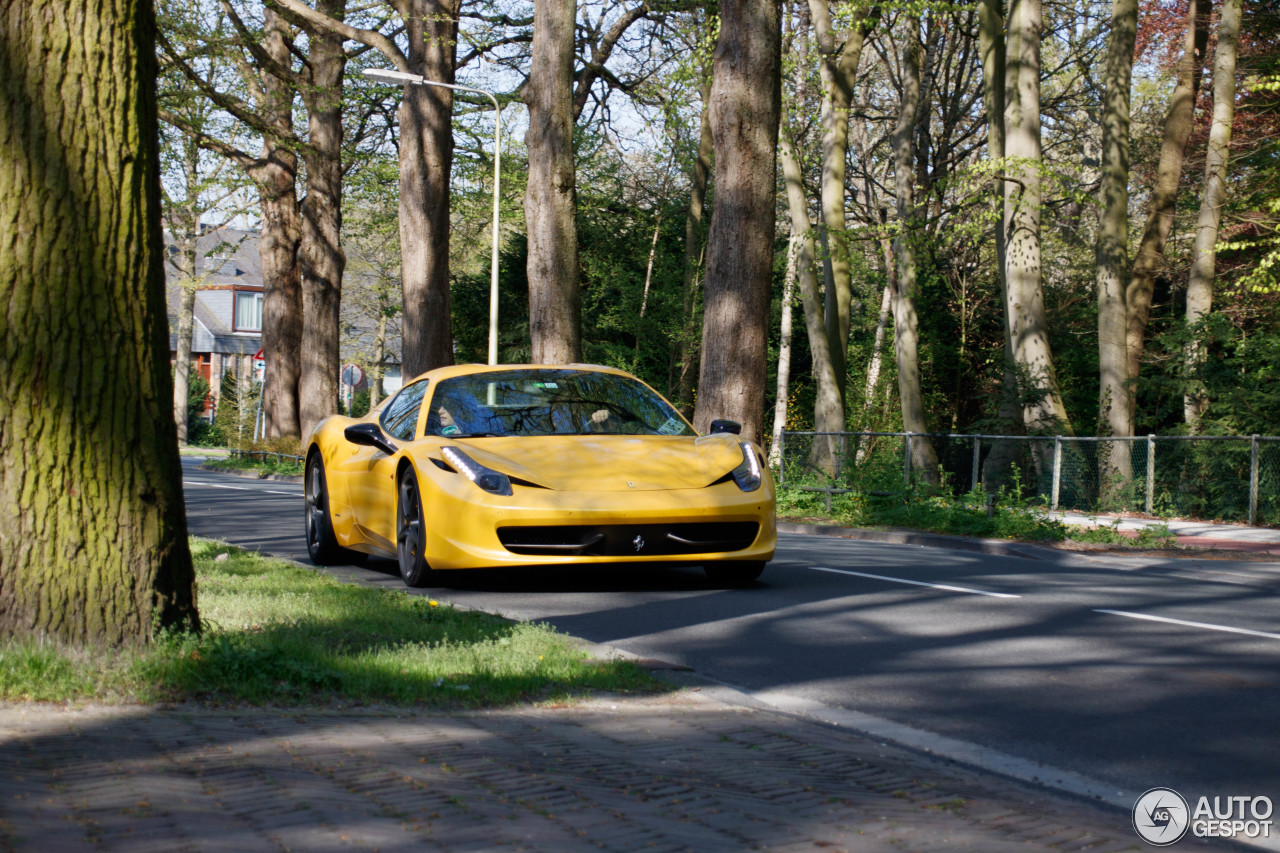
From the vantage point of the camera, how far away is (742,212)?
17.3 meters

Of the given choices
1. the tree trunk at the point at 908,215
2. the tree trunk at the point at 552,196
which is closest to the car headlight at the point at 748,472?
the tree trunk at the point at 552,196

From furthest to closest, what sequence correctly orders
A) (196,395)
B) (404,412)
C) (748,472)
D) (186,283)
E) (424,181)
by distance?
(196,395) < (186,283) < (424,181) < (404,412) < (748,472)

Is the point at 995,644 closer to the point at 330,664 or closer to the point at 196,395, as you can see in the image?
the point at 330,664

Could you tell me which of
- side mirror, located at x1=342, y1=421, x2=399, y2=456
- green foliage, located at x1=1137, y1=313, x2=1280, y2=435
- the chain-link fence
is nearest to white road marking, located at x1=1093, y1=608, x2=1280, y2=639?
side mirror, located at x1=342, y1=421, x2=399, y2=456

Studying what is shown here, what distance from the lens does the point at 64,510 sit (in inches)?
203

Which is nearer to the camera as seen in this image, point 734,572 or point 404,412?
point 734,572

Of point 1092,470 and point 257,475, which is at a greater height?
point 1092,470

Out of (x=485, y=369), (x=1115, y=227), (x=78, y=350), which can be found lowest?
(x=78, y=350)

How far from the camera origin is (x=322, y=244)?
32531mm

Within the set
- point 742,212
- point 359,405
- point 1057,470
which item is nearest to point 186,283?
point 359,405

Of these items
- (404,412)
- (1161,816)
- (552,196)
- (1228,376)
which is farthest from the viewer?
(1228,376)

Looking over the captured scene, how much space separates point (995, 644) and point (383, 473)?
4.67 metres

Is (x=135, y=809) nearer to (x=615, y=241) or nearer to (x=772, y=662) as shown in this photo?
(x=772, y=662)

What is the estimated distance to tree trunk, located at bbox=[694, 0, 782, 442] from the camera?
16.9m
